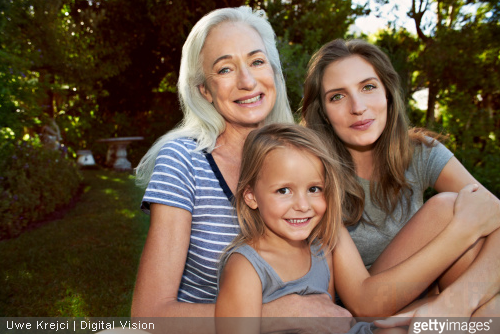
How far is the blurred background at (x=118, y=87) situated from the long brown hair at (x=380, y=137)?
2.28 metres

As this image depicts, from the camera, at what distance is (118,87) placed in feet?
46.5

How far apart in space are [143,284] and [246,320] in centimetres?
44

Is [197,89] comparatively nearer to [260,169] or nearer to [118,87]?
[260,169]

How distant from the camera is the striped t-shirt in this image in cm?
191

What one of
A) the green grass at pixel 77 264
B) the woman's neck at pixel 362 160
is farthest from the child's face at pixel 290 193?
the green grass at pixel 77 264

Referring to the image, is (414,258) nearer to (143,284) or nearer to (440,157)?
(440,157)

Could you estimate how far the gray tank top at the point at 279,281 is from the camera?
1.74m

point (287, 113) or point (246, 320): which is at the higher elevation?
point (287, 113)

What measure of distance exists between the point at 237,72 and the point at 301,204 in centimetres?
83

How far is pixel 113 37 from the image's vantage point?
11.8 meters

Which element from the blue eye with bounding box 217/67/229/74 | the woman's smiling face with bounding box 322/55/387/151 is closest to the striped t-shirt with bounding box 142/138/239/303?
the blue eye with bounding box 217/67/229/74

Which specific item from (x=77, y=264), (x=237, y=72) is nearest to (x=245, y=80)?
(x=237, y=72)

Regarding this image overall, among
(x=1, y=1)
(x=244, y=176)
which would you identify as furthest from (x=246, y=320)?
(x=1, y=1)

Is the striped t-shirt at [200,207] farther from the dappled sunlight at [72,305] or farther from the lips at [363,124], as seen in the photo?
the dappled sunlight at [72,305]
